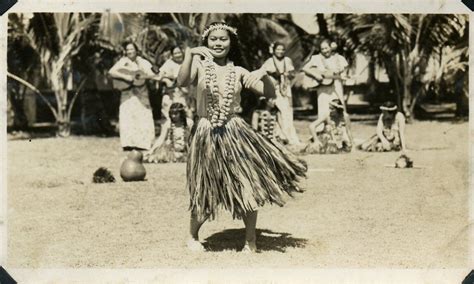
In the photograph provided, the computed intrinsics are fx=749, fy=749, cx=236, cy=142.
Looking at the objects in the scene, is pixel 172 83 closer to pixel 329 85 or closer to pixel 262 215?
pixel 329 85

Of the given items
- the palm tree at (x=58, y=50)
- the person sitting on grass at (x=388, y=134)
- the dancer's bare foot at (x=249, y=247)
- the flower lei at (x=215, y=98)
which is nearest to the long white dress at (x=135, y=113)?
the palm tree at (x=58, y=50)

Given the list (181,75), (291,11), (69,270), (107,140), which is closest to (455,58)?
(291,11)

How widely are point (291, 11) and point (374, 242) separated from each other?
62.8 inches

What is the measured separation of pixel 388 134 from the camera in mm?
5383

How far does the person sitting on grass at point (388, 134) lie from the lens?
5363mm

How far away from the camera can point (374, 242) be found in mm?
4555

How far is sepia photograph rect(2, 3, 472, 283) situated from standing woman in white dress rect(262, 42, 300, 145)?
1cm

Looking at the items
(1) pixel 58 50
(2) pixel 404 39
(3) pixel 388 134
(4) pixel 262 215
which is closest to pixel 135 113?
(1) pixel 58 50

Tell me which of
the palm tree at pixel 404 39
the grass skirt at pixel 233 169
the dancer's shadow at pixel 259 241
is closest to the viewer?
the grass skirt at pixel 233 169

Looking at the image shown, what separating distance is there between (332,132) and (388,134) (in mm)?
411

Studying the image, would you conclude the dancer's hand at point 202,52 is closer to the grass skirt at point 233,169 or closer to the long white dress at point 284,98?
the grass skirt at point 233,169

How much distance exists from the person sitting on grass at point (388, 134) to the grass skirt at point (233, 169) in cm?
131

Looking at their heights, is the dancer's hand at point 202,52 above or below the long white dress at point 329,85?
above

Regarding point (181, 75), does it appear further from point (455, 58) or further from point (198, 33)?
point (455, 58)
